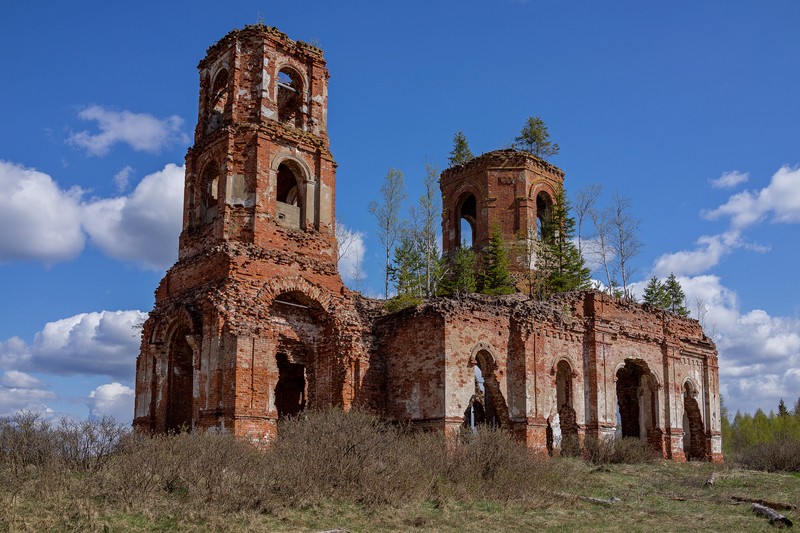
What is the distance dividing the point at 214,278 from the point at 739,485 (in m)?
13.1

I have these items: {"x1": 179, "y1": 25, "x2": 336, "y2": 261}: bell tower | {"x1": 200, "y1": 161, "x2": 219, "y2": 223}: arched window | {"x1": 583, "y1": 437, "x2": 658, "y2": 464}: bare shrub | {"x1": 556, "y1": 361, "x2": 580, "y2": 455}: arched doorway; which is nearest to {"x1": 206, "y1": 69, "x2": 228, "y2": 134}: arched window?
{"x1": 179, "y1": 25, "x2": 336, "y2": 261}: bell tower

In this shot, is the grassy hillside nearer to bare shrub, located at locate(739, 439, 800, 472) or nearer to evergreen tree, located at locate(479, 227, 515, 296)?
bare shrub, located at locate(739, 439, 800, 472)

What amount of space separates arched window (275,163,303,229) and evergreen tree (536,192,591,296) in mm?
10818

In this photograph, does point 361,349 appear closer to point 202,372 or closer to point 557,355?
point 202,372

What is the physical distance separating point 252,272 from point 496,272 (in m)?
12.7

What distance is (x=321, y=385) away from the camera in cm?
1964

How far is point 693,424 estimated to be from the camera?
27188 millimetres

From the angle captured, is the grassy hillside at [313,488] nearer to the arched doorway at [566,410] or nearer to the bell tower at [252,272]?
the bell tower at [252,272]

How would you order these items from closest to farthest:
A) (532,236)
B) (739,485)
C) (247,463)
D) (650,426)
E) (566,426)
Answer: (247,463), (739,485), (566,426), (650,426), (532,236)

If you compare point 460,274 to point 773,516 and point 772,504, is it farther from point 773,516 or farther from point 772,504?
point 773,516

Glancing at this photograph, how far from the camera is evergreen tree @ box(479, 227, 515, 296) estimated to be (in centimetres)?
2858

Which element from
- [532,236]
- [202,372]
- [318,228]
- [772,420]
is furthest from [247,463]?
[772,420]

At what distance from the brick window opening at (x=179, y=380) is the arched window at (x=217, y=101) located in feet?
20.6

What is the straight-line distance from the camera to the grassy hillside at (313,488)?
1024 centimetres
